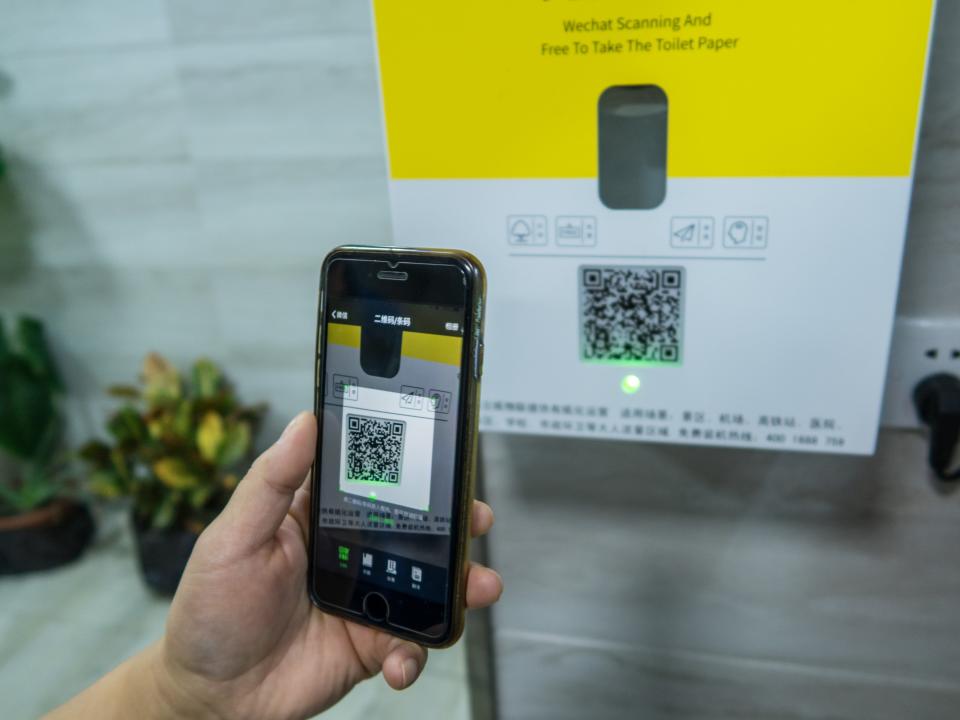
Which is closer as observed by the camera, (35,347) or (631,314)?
(631,314)

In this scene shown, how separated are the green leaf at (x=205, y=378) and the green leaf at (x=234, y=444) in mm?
55

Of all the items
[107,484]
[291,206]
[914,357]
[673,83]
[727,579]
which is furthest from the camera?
[107,484]

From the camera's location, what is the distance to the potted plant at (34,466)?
0.92 meters

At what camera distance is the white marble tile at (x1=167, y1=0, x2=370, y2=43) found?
715 millimetres

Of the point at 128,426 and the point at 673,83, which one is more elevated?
the point at 673,83

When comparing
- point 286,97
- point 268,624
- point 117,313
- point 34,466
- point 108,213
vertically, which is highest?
point 286,97

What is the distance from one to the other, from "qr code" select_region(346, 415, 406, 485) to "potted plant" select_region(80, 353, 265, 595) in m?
0.42

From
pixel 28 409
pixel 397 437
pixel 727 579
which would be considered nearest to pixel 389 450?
pixel 397 437

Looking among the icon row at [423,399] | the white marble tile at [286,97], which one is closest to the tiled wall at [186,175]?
the white marble tile at [286,97]

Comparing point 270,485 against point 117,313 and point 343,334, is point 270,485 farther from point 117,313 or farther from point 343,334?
point 117,313

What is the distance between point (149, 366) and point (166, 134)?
0.87ft

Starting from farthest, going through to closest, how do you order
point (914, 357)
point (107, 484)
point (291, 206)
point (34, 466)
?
point (34, 466), point (107, 484), point (291, 206), point (914, 357)

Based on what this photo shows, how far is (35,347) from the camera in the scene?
0.92 metres

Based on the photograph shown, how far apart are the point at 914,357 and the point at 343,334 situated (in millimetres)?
404
